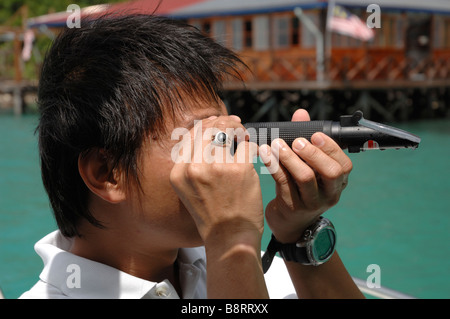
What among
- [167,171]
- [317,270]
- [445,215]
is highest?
[167,171]

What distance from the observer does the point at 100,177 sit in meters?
1.48

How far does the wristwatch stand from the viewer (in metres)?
1.50

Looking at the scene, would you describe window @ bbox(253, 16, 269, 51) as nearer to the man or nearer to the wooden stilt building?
the wooden stilt building

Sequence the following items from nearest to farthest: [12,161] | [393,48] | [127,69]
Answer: [127,69]
[12,161]
[393,48]

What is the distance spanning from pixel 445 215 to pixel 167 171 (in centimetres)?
741

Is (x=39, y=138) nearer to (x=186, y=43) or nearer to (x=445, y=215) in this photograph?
(x=186, y=43)

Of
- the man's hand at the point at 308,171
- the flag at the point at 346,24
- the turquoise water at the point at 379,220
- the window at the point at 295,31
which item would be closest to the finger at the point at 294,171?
the man's hand at the point at 308,171

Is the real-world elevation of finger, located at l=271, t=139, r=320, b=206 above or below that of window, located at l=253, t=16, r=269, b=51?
below

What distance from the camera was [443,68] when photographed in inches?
714

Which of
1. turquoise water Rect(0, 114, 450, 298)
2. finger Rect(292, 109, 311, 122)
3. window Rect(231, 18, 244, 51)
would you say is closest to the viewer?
finger Rect(292, 109, 311, 122)

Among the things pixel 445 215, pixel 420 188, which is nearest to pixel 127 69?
pixel 445 215

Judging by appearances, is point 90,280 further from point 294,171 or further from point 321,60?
point 321,60

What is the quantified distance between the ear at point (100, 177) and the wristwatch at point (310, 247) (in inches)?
16.0

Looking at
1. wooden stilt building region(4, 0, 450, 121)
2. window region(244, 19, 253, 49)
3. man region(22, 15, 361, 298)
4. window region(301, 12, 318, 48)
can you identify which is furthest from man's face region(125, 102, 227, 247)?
window region(244, 19, 253, 49)
